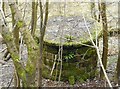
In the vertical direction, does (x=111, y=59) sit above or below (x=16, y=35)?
below

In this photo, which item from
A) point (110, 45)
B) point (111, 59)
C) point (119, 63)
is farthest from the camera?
point (110, 45)

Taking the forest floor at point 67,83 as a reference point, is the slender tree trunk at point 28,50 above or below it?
above

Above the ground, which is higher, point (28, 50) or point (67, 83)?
point (28, 50)

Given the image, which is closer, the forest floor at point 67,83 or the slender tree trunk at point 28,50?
the slender tree trunk at point 28,50

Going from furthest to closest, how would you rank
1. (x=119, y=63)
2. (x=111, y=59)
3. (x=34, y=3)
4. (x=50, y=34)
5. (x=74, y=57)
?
(x=111, y=59), (x=50, y=34), (x=74, y=57), (x=119, y=63), (x=34, y=3)

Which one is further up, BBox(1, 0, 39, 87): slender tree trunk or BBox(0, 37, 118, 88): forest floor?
BBox(1, 0, 39, 87): slender tree trunk

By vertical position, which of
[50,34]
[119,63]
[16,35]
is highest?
[16,35]

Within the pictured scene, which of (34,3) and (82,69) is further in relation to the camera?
(82,69)

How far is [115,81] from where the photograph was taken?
14.0ft

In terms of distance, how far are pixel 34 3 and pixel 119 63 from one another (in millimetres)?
1758

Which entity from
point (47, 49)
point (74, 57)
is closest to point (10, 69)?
point (47, 49)

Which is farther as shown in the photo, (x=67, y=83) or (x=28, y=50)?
(x=67, y=83)

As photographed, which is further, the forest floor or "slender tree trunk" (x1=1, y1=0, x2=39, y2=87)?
the forest floor

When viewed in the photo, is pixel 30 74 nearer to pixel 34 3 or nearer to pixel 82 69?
pixel 34 3
